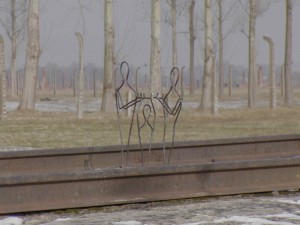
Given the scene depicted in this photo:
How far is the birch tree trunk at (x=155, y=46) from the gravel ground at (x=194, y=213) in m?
20.2

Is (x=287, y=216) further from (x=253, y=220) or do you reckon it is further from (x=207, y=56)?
(x=207, y=56)

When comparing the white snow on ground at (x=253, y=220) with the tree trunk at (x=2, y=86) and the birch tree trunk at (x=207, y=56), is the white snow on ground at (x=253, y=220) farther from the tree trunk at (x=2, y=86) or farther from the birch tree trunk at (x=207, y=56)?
the birch tree trunk at (x=207, y=56)

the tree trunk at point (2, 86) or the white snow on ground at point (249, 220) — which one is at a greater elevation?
the tree trunk at point (2, 86)

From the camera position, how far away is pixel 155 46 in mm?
27797

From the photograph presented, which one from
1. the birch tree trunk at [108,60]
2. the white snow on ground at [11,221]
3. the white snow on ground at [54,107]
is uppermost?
the birch tree trunk at [108,60]

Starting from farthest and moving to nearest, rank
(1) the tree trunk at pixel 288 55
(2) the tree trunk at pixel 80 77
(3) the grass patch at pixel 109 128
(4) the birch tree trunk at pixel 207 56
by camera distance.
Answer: (1) the tree trunk at pixel 288 55 < (4) the birch tree trunk at pixel 207 56 < (2) the tree trunk at pixel 80 77 < (3) the grass patch at pixel 109 128

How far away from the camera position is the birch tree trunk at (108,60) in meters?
27.9

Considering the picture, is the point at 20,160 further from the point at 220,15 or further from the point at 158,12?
the point at 220,15

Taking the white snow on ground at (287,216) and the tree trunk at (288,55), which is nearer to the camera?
the white snow on ground at (287,216)

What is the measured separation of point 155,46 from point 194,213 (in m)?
21.3

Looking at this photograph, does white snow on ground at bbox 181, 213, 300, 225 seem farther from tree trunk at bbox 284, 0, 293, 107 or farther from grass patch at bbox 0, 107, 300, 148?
tree trunk at bbox 284, 0, 293, 107

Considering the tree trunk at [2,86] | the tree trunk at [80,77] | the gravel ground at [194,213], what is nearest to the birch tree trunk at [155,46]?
the tree trunk at [80,77]

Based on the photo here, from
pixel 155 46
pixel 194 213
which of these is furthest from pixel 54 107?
pixel 194 213

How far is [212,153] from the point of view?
984 cm
